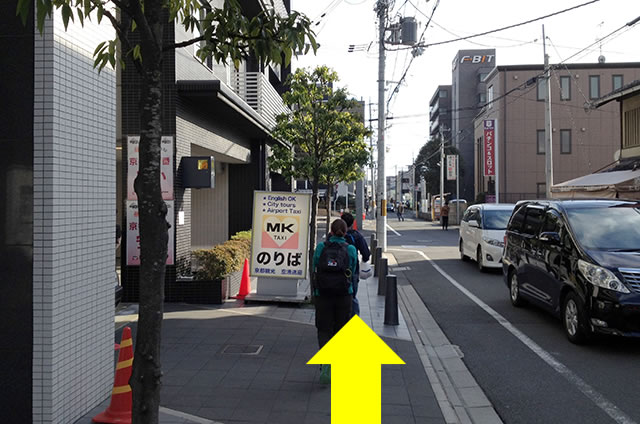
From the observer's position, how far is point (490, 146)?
118 feet

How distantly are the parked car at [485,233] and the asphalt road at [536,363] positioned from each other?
3289 millimetres

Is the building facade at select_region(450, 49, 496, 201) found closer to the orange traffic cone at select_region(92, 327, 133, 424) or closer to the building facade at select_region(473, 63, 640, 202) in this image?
the building facade at select_region(473, 63, 640, 202)

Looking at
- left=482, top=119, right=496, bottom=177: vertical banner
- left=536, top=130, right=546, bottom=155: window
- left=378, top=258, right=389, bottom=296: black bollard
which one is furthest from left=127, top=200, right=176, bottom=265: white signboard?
left=536, top=130, right=546, bottom=155: window

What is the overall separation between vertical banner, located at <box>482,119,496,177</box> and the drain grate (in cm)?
3102

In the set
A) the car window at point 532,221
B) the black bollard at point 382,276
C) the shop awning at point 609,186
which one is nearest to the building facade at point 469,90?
the shop awning at point 609,186

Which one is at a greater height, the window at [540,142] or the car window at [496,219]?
the window at [540,142]

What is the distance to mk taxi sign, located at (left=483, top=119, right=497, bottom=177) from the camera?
35469 mm

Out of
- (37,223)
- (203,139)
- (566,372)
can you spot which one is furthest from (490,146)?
(37,223)

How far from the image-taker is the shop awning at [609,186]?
17.9 m

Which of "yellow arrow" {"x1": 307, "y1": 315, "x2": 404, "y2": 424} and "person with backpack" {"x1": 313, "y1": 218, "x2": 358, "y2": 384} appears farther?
"person with backpack" {"x1": 313, "y1": 218, "x2": 358, "y2": 384}

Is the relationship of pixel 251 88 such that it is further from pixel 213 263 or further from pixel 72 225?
pixel 72 225

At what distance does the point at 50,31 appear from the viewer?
440 cm

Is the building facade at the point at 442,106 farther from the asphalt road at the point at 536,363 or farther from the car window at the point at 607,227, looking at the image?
the car window at the point at 607,227

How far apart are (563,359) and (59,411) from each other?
5.67m
